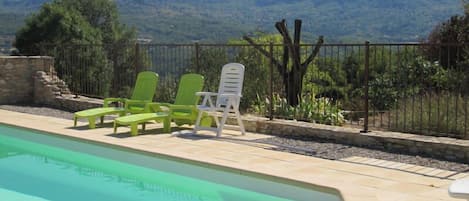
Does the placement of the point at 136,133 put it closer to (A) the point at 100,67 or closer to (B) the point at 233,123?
(B) the point at 233,123

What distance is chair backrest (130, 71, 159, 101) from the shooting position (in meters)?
10.3

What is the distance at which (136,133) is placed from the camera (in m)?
8.93

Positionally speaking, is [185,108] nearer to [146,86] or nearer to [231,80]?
[231,80]

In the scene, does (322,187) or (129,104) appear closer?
(322,187)

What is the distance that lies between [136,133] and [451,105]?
4.67 meters

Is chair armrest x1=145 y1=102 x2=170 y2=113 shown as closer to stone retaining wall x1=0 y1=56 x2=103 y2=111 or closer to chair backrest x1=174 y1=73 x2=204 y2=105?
chair backrest x1=174 y1=73 x2=204 y2=105

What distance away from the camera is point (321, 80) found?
1274 centimetres

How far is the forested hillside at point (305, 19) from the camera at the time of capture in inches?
2063

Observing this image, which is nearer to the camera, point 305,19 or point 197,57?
point 197,57

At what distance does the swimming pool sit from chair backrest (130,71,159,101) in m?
1.79

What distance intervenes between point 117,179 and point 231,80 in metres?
2.60

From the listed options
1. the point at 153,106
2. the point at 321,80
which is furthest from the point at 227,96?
the point at 321,80

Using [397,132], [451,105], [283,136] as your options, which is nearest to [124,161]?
[283,136]

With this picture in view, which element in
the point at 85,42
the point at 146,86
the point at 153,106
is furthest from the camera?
the point at 85,42
